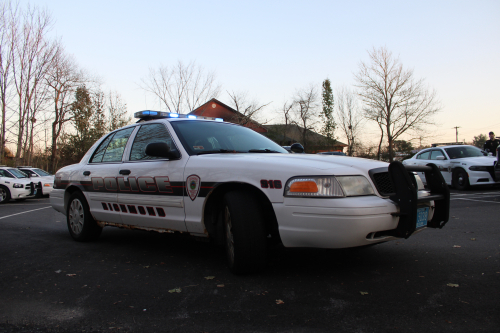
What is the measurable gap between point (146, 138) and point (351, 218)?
9.26 feet

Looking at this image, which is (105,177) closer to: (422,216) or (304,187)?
(304,187)

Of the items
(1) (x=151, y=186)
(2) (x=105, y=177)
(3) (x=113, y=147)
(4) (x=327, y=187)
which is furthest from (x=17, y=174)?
(4) (x=327, y=187)

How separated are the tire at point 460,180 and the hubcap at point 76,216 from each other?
1161cm

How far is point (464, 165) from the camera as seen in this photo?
12.8 m

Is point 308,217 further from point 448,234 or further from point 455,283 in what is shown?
point 448,234

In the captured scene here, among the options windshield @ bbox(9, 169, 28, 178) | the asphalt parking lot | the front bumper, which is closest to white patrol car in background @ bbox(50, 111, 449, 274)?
the front bumper

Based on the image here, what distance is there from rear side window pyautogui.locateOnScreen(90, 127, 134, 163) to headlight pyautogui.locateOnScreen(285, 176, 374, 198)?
2.71 m

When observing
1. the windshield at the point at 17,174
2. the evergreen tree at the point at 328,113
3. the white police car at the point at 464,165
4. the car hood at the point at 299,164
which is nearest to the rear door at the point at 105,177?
the car hood at the point at 299,164

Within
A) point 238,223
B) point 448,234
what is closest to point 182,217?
point 238,223

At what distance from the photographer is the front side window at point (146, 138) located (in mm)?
4605

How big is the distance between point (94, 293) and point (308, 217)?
188cm

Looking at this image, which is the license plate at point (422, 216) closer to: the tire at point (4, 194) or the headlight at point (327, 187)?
the headlight at point (327, 187)

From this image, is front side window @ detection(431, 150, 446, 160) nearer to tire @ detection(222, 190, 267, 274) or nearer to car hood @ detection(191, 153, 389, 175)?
car hood @ detection(191, 153, 389, 175)

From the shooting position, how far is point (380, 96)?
4288 centimetres
